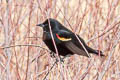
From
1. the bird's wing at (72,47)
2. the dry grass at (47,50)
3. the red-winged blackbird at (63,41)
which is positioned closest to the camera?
the dry grass at (47,50)

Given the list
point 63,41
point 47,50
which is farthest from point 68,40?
point 47,50

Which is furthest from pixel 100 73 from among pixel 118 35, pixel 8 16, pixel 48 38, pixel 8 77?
pixel 48 38

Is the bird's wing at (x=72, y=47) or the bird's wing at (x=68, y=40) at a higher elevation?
the bird's wing at (x=68, y=40)

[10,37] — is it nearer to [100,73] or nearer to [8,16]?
[8,16]

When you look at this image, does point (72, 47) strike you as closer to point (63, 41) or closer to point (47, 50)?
point (63, 41)

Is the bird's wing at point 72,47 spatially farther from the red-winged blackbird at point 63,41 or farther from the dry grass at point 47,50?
the dry grass at point 47,50

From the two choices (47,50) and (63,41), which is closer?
(47,50)

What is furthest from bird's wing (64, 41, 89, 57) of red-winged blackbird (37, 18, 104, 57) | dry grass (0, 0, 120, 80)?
dry grass (0, 0, 120, 80)

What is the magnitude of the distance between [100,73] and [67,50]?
64.1 inches

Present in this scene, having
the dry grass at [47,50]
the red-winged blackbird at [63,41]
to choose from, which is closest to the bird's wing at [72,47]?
the red-winged blackbird at [63,41]

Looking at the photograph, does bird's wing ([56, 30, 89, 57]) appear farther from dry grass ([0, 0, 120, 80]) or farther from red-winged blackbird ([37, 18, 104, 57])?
dry grass ([0, 0, 120, 80])

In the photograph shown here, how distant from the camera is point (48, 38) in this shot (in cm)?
356

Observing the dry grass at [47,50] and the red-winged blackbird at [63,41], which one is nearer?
the dry grass at [47,50]

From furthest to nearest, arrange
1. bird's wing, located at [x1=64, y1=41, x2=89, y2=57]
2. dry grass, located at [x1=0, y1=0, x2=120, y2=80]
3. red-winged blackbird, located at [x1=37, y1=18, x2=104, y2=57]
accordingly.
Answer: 1. red-winged blackbird, located at [x1=37, y1=18, x2=104, y2=57]
2. bird's wing, located at [x1=64, y1=41, x2=89, y2=57]
3. dry grass, located at [x1=0, y1=0, x2=120, y2=80]
